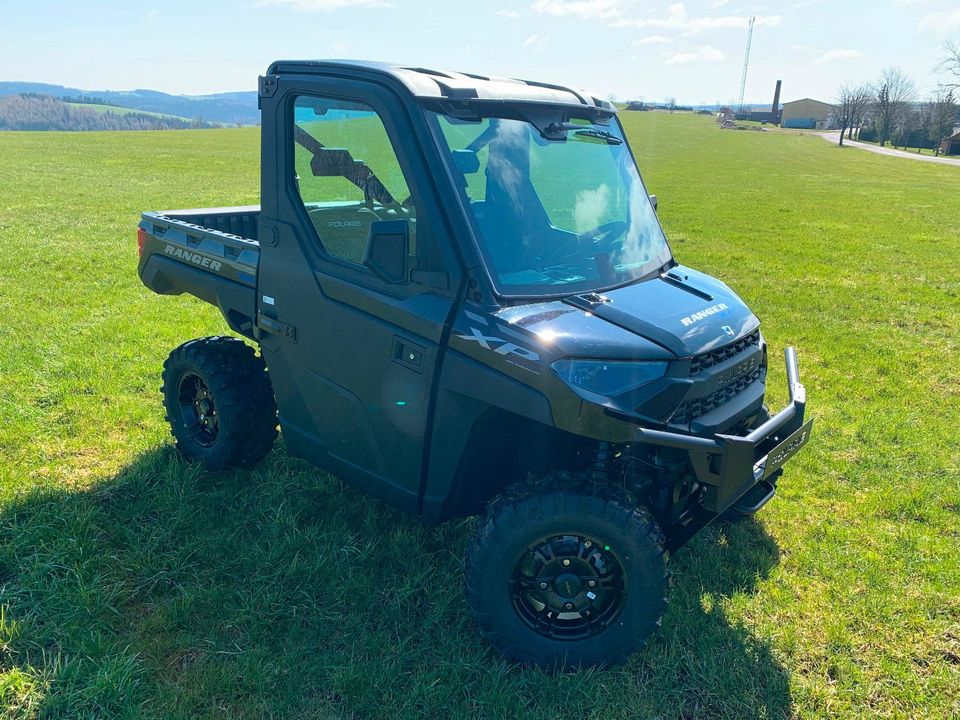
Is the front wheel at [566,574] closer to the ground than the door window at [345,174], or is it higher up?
closer to the ground

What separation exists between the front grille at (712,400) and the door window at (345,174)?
51.6 inches

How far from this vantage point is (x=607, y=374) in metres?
2.74

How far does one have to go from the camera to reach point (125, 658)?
118 inches

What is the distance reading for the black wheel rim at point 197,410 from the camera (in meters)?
4.42

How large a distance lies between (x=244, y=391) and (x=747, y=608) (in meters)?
3.00

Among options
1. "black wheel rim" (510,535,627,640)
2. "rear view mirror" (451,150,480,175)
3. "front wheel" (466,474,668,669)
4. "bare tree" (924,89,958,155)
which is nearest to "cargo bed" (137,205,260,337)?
"rear view mirror" (451,150,480,175)

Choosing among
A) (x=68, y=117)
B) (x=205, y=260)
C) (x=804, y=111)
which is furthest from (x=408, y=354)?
(x=68, y=117)

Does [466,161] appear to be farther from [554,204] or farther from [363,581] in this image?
[363,581]

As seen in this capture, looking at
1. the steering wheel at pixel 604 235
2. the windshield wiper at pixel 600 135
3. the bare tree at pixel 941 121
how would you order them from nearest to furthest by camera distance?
the steering wheel at pixel 604 235 < the windshield wiper at pixel 600 135 < the bare tree at pixel 941 121

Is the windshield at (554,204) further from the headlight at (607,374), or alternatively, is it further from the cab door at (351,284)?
the headlight at (607,374)

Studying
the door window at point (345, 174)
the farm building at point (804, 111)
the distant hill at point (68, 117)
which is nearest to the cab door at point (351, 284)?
the door window at point (345, 174)

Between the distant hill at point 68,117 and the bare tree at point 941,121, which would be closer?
the bare tree at point 941,121

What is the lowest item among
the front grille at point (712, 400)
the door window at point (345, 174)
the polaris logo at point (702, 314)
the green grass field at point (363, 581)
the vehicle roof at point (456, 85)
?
the green grass field at point (363, 581)

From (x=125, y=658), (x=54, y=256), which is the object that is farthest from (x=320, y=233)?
(x=54, y=256)
